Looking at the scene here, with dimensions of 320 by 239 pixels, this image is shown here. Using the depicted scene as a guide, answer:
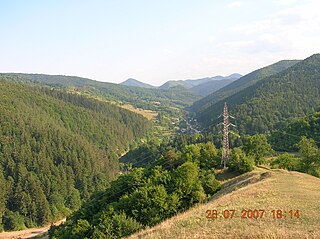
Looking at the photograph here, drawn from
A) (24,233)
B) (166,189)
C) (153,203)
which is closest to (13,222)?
(24,233)

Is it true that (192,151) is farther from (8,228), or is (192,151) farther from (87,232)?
(8,228)

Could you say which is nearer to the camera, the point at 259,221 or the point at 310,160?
the point at 259,221

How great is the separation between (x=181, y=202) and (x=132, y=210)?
832 cm

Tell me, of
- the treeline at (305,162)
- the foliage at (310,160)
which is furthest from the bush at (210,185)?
the foliage at (310,160)

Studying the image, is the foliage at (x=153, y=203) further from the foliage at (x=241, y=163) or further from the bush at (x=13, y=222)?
the bush at (x=13, y=222)

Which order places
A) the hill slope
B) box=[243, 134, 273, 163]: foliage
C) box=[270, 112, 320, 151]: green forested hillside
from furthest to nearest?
1. box=[270, 112, 320, 151]: green forested hillside
2. box=[243, 134, 273, 163]: foliage
3. the hill slope

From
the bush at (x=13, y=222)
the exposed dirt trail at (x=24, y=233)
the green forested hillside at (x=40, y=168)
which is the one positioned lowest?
the exposed dirt trail at (x=24, y=233)

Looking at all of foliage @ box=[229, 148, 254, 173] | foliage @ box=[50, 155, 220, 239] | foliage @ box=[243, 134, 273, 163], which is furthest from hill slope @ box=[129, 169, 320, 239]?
foliage @ box=[243, 134, 273, 163]

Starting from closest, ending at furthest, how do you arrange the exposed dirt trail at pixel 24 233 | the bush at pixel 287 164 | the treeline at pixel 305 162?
the treeline at pixel 305 162 → the bush at pixel 287 164 → the exposed dirt trail at pixel 24 233

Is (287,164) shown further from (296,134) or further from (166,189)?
→ (296,134)

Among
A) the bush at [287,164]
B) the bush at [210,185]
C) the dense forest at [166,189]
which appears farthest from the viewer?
the bush at [287,164]

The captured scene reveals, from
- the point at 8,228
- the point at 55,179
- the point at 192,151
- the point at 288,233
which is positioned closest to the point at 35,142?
the point at 55,179

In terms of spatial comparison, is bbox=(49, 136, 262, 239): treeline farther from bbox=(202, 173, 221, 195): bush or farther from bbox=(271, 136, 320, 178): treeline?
bbox=(271, 136, 320, 178): treeline

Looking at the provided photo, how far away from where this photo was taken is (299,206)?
2795cm
